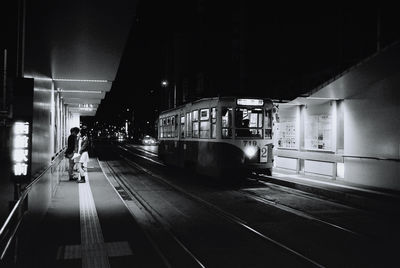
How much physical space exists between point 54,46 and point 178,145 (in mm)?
10850

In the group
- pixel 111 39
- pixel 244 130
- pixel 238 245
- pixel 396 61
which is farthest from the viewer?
pixel 244 130

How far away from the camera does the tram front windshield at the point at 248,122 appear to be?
A: 1452 cm

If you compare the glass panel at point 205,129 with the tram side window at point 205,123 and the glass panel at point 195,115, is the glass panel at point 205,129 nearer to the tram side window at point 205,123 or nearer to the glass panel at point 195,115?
the tram side window at point 205,123

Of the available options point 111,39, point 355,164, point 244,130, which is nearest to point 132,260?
point 111,39

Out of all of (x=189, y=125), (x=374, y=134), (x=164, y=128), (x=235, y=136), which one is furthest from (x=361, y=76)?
(x=164, y=128)

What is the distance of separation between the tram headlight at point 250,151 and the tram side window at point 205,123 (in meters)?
1.63

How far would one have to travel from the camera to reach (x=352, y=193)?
12.1 metres

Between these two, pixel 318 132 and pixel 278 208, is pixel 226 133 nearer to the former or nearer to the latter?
pixel 278 208

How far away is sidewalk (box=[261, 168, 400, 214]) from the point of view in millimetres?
10731

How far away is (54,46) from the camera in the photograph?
8984mm

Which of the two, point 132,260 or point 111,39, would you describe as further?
point 111,39

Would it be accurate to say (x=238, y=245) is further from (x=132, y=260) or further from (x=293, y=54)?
(x=293, y=54)

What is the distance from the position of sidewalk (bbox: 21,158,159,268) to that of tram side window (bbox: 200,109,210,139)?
488cm

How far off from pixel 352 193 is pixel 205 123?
19.7 ft
